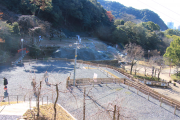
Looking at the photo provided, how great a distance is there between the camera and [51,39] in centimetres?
4141

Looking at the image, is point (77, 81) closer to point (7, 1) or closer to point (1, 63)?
point (1, 63)

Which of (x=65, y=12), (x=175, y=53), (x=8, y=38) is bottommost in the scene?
(x=175, y=53)

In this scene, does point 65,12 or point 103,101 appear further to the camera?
point 65,12

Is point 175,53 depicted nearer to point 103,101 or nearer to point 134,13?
point 103,101

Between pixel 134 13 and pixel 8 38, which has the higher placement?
pixel 134 13

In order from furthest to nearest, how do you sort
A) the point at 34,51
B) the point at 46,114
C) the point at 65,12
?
the point at 65,12, the point at 34,51, the point at 46,114

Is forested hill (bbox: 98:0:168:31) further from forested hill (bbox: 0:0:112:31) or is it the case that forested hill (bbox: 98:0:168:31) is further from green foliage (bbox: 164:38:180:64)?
green foliage (bbox: 164:38:180:64)

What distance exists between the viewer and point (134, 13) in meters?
152

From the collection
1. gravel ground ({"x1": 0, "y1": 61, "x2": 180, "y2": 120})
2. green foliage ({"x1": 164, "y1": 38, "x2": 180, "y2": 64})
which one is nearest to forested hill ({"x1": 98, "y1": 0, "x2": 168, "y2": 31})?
green foliage ({"x1": 164, "y1": 38, "x2": 180, "y2": 64})

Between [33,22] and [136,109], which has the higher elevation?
[33,22]

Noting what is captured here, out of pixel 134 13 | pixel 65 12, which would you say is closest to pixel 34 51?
pixel 65 12

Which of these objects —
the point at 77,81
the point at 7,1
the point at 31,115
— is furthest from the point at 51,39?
the point at 31,115

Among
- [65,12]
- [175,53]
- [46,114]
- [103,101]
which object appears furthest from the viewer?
[65,12]

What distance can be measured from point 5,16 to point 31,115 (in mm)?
29687
